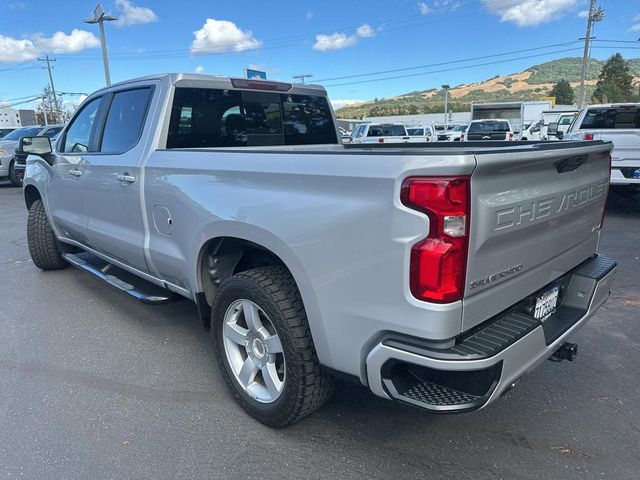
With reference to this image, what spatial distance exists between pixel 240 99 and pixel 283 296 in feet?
6.87

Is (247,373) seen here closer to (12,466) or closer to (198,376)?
(198,376)

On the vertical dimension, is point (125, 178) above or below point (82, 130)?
below

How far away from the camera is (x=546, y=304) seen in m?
2.57

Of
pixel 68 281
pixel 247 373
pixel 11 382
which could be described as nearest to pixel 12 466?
pixel 11 382

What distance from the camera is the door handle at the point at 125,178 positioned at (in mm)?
3487

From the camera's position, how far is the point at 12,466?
248 centimetres

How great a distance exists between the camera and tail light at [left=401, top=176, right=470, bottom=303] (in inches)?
71.7

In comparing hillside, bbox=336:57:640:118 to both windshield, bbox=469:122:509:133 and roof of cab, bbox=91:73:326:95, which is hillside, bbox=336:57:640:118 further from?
roof of cab, bbox=91:73:326:95

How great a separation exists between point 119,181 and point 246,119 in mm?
1111

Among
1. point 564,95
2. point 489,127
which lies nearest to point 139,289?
point 489,127

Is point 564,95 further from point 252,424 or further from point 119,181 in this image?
point 252,424

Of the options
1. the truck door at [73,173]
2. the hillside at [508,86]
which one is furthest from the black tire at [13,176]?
the hillside at [508,86]

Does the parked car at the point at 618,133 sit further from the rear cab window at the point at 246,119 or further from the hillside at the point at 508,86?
the hillside at the point at 508,86

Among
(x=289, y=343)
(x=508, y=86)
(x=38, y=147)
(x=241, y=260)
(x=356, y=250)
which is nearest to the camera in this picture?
(x=356, y=250)
